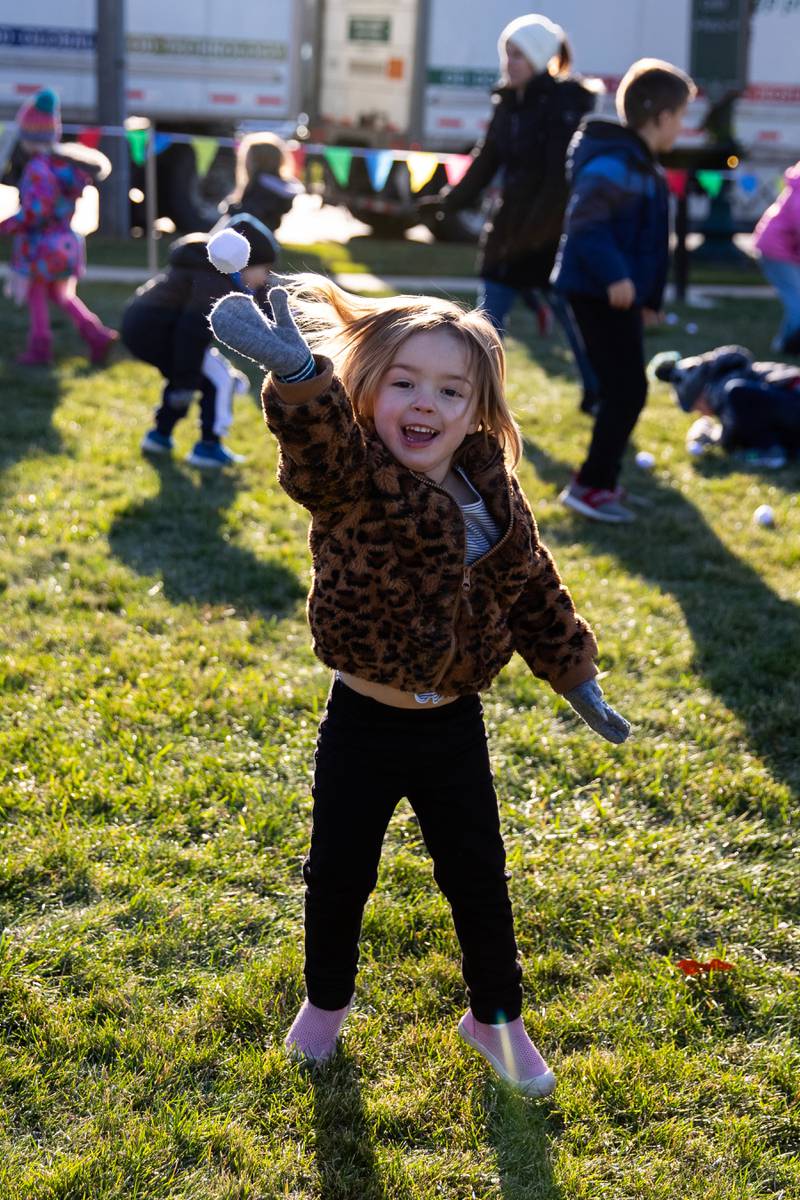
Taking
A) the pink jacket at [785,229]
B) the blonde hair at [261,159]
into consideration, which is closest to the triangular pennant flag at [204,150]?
the pink jacket at [785,229]

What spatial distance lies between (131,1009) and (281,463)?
129cm

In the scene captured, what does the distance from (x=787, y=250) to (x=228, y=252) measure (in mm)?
9113

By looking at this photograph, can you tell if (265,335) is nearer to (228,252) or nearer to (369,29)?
(228,252)

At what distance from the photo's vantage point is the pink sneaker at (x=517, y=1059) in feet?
8.89

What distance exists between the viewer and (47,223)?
8.91m

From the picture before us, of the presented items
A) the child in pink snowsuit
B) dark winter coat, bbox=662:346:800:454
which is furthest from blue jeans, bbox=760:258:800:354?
dark winter coat, bbox=662:346:800:454

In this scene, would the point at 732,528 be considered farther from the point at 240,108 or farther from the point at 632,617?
the point at 240,108

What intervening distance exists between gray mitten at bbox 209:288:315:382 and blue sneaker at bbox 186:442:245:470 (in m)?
4.78

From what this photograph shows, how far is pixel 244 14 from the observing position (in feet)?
51.0

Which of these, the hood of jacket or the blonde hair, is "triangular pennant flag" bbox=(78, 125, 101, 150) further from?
the hood of jacket

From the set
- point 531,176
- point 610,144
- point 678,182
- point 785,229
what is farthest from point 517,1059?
point 678,182

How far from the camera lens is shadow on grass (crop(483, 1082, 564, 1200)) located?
2475 mm

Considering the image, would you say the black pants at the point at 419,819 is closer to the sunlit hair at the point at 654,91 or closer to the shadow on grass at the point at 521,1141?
the shadow on grass at the point at 521,1141

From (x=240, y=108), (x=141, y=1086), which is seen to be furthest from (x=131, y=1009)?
(x=240, y=108)
